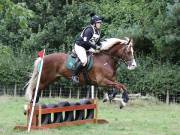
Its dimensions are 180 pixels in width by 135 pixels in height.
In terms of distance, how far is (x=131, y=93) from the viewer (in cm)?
2047

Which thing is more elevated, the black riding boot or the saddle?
the saddle

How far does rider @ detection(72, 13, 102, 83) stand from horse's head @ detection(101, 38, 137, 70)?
0.96ft

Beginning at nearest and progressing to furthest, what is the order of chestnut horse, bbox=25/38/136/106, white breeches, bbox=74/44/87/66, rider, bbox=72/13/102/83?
rider, bbox=72/13/102/83, white breeches, bbox=74/44/87/66, chestnut horse, bbox=25/38/136/106

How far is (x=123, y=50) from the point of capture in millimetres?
11703

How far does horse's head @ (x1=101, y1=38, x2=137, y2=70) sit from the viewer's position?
458 inches

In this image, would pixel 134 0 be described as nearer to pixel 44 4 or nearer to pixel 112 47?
pixel 44 4

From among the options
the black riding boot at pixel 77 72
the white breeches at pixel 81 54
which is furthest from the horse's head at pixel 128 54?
the black riding boot at pixel 77 72

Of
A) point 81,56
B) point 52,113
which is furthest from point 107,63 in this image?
point 52,113

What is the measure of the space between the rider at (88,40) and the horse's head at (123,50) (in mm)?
292

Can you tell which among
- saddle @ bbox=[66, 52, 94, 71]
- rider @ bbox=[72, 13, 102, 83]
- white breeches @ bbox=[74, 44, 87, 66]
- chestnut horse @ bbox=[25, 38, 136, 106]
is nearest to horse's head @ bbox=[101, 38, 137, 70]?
chestnut horse @ bbox=[25, 38, 136, 106]

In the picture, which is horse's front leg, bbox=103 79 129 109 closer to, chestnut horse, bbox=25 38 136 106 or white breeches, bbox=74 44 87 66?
chestnut horse, bbox=25 38 136 106

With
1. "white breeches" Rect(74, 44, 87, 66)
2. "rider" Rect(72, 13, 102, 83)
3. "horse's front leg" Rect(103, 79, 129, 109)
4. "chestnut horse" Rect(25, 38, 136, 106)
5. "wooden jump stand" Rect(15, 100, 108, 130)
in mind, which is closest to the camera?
"wooden jump stand" Rect(15, 100, 108, 130)

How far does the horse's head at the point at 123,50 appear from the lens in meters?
11.6

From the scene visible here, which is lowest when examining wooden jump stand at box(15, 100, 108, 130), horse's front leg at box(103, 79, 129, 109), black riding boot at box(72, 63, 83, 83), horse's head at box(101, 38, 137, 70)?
wooden jump stand at box(15, 100, 108, 130)
